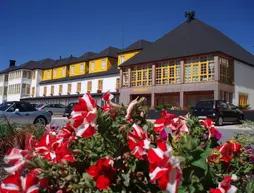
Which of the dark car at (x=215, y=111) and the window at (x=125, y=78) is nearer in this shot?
the dark car at (x=215, y=111)

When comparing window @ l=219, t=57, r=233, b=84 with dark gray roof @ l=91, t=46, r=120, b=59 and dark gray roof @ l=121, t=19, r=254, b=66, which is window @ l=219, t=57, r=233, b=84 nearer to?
dark gray roof @ l=121, t=19, r=254, b=66

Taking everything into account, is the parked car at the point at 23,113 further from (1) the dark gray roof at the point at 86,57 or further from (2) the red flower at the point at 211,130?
(1) the dark gray roof at the point at 86,57

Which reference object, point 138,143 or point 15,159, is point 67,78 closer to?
point 15,159

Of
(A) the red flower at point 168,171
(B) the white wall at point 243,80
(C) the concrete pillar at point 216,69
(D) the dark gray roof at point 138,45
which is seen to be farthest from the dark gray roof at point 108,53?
(A) the red flower at point 168,171

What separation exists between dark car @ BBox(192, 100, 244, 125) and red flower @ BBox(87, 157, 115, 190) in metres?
17.8

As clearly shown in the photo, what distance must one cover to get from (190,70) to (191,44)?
3.67 metres

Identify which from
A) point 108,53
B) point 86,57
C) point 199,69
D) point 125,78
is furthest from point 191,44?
point 86,57

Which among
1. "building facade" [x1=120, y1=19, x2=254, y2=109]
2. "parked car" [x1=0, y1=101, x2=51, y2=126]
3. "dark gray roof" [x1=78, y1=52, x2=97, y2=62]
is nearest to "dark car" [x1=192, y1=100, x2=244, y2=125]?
"building facade" [x1=120, y1=19, x2=254, y2=109]

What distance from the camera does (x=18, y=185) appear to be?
4.88 ft

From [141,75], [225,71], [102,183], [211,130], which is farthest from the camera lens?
[141,75]

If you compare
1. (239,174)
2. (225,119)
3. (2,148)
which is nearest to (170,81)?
(225,119)

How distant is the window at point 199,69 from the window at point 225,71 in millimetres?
1058

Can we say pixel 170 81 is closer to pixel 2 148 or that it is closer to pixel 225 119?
pixel 225 119

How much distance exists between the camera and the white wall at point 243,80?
32312 millimetres
